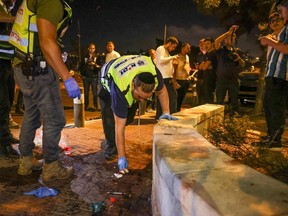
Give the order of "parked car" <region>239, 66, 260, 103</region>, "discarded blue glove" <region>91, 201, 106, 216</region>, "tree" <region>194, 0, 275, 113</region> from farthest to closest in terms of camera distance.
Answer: "parked car" <region>239, 66, 260, 103</region>
"tree" <region>194, 0, 275, 113</region>
"discarded blue glove" <region>91, 201, 106, 216</region>

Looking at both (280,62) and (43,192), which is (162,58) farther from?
(43,192)

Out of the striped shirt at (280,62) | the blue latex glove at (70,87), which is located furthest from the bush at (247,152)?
the blue latex glove at (70,87)

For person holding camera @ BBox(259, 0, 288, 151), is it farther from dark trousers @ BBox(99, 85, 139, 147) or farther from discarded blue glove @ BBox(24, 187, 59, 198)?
discarded blue glove @ BBox(24, 187, 59, 198)

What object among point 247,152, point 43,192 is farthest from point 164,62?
point 43,192

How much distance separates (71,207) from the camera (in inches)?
102

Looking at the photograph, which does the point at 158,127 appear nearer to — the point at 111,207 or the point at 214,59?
the point at 111,207

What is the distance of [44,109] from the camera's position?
119 inches

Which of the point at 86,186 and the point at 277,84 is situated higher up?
the point at 277,84

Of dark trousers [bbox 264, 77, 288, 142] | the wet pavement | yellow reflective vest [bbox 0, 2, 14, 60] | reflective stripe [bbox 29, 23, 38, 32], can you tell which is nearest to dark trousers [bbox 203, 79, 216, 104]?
dark trousers [bbox 264, 77, 288, 142]

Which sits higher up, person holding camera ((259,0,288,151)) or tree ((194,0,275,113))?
tree ((194,0,275,113))

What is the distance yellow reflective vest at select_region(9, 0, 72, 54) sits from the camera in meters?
2.93

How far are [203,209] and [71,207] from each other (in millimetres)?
1613

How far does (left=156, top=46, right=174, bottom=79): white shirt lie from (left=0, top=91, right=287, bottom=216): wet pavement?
207 cm

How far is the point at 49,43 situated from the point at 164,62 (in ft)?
12.1
